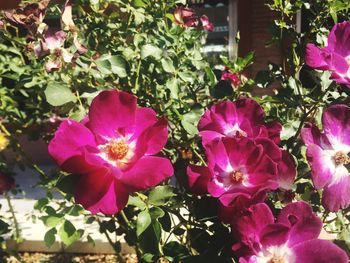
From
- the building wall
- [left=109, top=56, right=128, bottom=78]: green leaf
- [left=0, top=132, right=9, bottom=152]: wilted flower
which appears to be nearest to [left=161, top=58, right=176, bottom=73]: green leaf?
[left=109, top=56, right=128, bottom=78]: green leaf

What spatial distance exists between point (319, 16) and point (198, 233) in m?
0.78

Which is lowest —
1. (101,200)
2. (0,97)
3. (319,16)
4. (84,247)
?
(84,247)

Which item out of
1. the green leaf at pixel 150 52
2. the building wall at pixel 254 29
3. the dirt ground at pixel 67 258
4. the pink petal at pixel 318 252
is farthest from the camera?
the building wall at pixel 254 29

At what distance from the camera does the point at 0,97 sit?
8.02ft

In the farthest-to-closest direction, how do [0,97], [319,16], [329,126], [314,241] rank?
[0,97] < [319,16] < [329,126] < [314,241]

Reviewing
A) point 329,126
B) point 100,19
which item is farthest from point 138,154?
point 100,19

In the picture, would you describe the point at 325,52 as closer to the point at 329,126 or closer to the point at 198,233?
the point at 329,126

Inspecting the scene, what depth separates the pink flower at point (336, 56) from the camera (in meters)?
0.97

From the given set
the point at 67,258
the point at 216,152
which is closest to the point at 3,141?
the point at 67,258

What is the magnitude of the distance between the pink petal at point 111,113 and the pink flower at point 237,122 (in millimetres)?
165

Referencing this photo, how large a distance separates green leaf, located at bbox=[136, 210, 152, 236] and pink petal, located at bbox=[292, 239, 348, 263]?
327 mm

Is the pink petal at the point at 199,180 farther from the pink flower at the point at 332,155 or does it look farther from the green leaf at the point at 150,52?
the green leaf at the point at 150,52

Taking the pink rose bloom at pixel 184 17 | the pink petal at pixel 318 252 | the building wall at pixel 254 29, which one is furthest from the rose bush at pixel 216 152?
the building wall at pixel 254 29

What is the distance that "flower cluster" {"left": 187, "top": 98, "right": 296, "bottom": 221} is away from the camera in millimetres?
848
